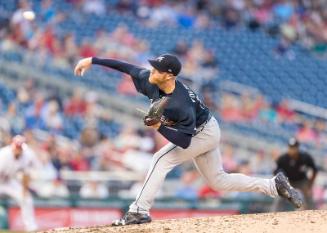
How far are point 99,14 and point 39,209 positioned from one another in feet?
20.2

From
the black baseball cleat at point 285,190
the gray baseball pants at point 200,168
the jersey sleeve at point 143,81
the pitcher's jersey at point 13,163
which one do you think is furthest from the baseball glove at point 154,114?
the pitcher's jersey at point 13,163

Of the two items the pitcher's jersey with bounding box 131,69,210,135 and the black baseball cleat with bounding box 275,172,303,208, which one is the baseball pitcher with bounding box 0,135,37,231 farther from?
the black baseball cleat with bounding box 275,172,303,208

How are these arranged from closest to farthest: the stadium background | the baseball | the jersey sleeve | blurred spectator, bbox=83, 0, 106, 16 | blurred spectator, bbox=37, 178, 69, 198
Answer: the jersey sleeve
blurred spectator, bbox=37, 178, 69, 198
the stadium background
the baseball
blurred spectator, bbox=83, 0, 106, 16

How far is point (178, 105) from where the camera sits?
8.39m

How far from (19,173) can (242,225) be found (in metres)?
5.67

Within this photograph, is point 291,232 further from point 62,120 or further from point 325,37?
point 325,37

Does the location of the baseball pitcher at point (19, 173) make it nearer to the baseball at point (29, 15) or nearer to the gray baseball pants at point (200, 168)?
the baseball at point (29, 15)

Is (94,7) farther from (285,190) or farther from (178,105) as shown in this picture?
(178,105)

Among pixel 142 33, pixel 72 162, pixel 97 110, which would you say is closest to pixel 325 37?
pixel 142 33

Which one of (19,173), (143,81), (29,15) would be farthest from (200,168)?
(29,15)

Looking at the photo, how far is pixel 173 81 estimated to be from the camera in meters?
8.56

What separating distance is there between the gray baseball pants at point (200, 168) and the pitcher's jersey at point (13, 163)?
4783 millimetres

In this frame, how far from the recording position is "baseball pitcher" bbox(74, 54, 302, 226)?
330 inches

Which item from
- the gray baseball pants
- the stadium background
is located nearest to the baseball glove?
the gray baseball pants
